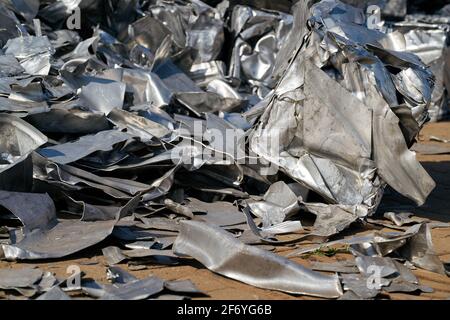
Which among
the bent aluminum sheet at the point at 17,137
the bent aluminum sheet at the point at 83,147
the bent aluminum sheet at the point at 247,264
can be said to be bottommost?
the bent aluminum sheet at the point at 83,147

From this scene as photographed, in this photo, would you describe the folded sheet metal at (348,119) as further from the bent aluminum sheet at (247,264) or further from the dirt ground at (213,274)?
the bent aluminum sheet at (247,264)

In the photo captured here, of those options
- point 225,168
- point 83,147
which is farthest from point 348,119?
point 83,147

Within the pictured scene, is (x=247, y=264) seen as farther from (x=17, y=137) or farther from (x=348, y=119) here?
(x=17, y=137)

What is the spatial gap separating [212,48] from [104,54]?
152cm

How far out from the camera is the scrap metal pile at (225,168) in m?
4.05

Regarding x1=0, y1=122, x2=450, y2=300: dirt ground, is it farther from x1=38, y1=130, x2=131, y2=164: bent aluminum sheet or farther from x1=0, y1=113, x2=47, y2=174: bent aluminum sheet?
x1=0, y1=113, x2=47, y2=174: bent aluminum sheet

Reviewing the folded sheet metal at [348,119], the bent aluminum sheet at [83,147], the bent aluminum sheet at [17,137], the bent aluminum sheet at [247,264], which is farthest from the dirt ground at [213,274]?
the bent aluminum sheet at [17,137]

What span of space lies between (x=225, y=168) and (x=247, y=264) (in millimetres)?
1547

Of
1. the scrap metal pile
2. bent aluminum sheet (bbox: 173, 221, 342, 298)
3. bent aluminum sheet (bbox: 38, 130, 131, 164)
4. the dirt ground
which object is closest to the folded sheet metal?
the scrap metal pile

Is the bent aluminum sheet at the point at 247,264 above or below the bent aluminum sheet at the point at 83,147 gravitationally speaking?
above

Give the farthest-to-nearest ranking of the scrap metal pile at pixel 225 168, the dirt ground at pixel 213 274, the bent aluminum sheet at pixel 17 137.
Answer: the bent aluminum sheet at pixel 17 137 → the scrap metal pile at pixel 225 168 → the dirt ground at pixel 213 274

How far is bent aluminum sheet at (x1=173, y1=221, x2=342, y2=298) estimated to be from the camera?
3.81 metres

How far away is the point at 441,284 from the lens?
4.02 metres
